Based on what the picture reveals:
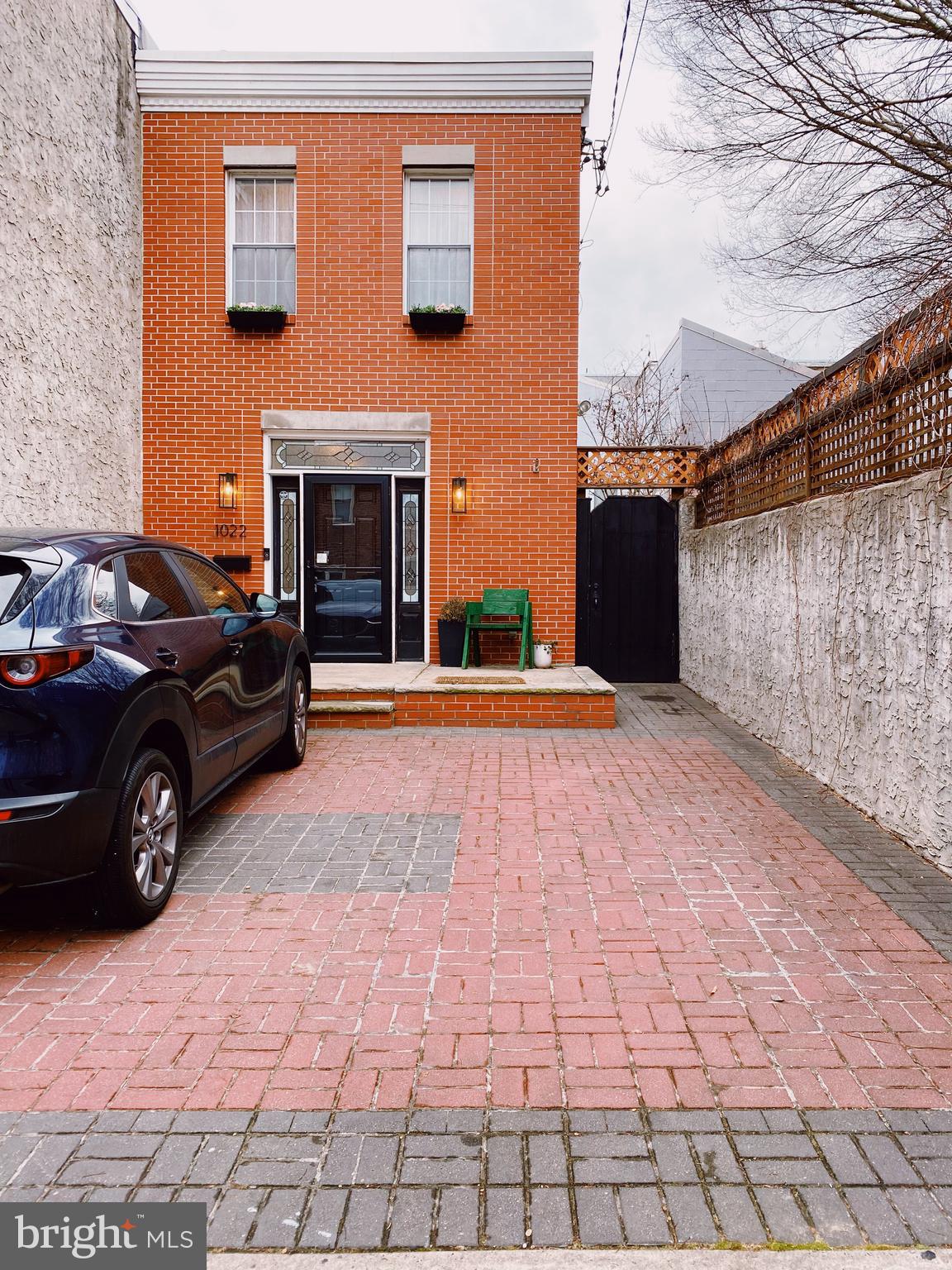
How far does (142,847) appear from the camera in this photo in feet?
12.1

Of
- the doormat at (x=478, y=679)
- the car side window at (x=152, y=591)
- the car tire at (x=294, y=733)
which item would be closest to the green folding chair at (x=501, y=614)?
the doormat at (x=478, y=679)

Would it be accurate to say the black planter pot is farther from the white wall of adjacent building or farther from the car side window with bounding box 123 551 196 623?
the white wall of adjacent building

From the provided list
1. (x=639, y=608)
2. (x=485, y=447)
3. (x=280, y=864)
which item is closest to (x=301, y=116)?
(x=485, y=447)

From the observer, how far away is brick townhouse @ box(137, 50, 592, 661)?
31.3 ft

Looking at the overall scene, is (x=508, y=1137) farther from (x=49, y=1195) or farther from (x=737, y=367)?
(x=737, y=367)

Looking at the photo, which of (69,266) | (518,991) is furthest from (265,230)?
(518,991)

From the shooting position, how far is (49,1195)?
2115 mm

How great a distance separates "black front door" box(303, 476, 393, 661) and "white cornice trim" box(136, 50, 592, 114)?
4157 millimetres

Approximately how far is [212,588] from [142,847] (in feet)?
6.47

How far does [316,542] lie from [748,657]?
490 centimetres

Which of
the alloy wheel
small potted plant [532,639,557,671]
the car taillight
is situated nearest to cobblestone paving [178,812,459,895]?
the alloy wheel

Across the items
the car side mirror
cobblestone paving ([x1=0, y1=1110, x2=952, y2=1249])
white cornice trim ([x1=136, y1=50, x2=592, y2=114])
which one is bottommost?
cobblestone paving ([x1=0, y1=1110, x2=952, y2=1249])

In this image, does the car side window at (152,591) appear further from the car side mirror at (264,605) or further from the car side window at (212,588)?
the car side mirror at (264,605)

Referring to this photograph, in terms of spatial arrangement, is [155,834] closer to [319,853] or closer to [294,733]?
[319,853]
